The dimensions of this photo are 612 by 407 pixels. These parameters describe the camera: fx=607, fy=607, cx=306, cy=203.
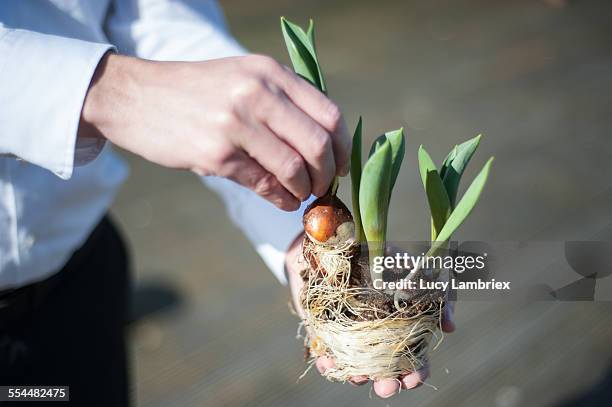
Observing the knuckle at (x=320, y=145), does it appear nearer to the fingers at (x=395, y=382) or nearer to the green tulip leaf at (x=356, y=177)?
the green tulip leaf at (x=356, y=177)

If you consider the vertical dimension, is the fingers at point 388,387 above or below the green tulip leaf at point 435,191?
below

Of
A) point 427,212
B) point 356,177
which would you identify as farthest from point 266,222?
point 427,212

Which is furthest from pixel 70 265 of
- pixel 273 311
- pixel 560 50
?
pixel 560 50

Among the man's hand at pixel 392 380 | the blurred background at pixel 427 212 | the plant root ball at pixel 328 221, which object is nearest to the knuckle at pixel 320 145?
the plant root ball at pixel 328 221

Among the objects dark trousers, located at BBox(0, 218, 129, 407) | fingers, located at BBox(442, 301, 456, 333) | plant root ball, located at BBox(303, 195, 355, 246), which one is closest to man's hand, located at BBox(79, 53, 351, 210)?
plant root ball, located at BBox(303, 195, 355, 246)

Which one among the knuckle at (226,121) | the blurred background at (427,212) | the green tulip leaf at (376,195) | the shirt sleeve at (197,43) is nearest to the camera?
the knuckle at (226,121)

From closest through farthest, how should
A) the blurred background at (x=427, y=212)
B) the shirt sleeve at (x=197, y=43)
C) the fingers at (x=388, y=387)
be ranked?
the fingers at (x=388, y=387) < the shirt sleeve at (x=197, y=43) < the blurred background at (x=427, y=212)
